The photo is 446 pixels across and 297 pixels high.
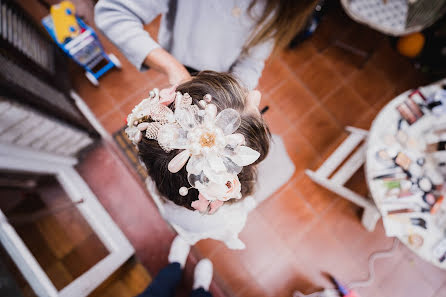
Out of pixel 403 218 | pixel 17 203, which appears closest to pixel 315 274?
pixel 403 218

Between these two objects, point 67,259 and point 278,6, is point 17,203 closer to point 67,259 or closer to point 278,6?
point 67,259

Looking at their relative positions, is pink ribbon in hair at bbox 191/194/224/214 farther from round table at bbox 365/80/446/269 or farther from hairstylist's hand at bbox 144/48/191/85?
round table at bbox 365/80/446/269

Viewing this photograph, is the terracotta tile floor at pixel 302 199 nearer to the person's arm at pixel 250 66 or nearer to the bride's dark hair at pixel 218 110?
the person's arm at pixel 250 66

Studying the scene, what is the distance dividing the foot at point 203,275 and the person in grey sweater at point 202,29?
1.39 m

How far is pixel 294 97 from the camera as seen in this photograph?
235cm

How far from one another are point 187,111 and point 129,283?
70.6 inches

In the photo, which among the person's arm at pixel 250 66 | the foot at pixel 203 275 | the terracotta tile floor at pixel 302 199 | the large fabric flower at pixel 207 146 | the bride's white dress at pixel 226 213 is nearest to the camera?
the large fabric flower at pixel 207 146

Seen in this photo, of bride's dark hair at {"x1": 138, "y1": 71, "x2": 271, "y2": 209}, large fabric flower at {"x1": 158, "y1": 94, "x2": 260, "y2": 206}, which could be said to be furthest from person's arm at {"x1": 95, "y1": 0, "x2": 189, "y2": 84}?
large fabric flower at {"x1": 158, "y1": 94, "x2": 260, "y2": 206}

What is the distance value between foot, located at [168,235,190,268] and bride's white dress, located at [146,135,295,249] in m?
0.67

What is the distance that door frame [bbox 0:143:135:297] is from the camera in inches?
44.4

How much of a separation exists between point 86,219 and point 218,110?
1.59 metres

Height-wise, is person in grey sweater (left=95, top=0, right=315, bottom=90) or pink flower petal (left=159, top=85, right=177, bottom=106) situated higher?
person in grey sweater (left=95, top=0, right=315, bottom=90)

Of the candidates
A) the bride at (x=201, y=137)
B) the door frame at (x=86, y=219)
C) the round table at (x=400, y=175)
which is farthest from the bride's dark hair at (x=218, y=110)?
the round table at (x=400, y=175)

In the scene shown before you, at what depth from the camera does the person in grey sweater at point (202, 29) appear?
2.88ft
